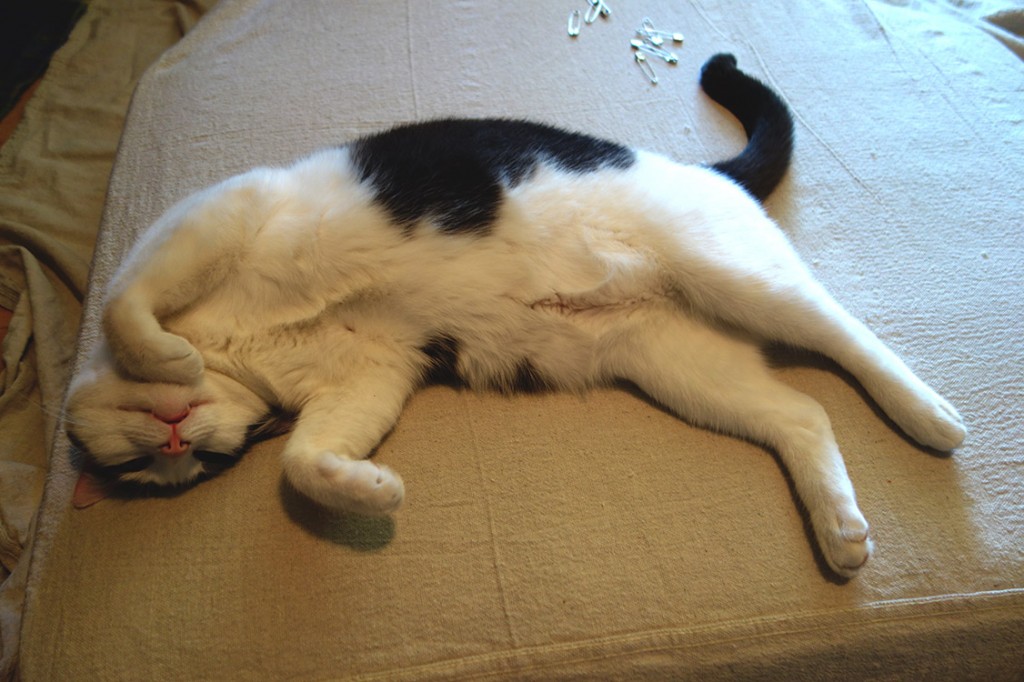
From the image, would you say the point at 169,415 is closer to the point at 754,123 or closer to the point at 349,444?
the point at 349,444

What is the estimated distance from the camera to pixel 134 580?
1.17 meters

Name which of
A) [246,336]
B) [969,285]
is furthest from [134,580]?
[969,285]

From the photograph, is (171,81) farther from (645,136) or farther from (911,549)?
(911,549)

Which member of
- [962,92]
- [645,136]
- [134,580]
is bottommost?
[134,580]

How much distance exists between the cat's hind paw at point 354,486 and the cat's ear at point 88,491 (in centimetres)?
48

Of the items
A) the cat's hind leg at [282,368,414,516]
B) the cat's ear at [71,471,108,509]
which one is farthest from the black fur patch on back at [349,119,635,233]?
the cat's ear at [71,471,108,509]

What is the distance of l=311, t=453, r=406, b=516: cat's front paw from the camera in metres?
1.13

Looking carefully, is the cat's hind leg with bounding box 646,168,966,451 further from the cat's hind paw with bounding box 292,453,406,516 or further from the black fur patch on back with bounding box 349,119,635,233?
the cat's hind paw with bounding box 292,453,406,516

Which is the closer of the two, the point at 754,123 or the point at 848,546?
the point at 848,546

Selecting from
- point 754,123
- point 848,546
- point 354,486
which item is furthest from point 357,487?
point 754,123

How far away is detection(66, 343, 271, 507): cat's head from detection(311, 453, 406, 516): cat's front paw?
301mm

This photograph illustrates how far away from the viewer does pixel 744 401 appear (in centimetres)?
135

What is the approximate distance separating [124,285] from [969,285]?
192 cm

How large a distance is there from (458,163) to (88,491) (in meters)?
1.06
